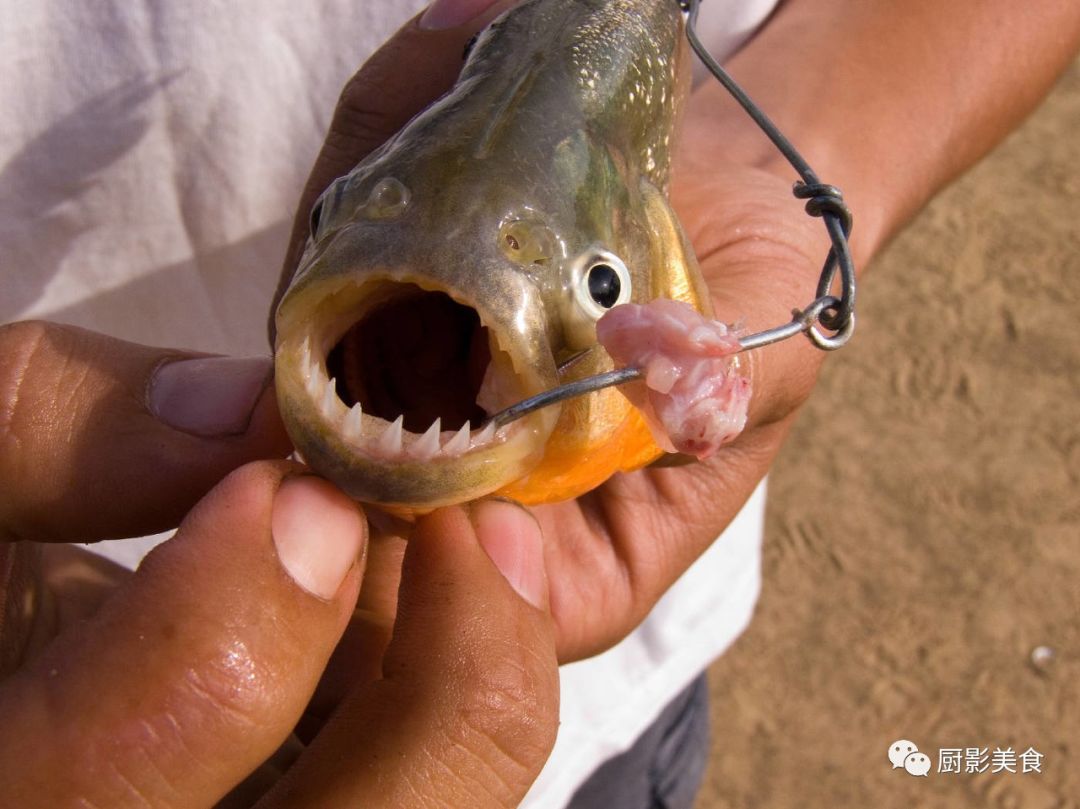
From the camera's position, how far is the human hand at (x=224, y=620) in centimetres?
114

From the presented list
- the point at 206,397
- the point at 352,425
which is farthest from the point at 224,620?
the point at 206,397

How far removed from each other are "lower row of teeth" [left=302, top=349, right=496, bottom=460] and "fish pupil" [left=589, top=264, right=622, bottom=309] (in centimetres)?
24

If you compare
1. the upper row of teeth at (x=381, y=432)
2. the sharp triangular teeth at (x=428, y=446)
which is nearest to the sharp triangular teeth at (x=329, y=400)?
the upper row of teeth at (x=381, y=432)

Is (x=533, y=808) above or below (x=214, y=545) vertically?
below

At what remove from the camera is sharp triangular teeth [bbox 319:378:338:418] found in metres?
1.18

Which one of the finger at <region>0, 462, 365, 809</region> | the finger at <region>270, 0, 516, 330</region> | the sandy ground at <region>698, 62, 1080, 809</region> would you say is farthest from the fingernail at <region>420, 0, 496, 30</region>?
the sandy ground at <region>698, 62, 1080, 809</region>

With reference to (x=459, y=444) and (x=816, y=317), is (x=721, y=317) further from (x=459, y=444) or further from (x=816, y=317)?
(x=459, y=444)

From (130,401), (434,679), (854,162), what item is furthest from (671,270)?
(854,162)

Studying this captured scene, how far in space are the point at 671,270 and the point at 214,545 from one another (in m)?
A: 0.73

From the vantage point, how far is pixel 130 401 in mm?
1456

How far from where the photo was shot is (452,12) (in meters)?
1.82

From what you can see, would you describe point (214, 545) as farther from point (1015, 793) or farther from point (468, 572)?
point (1015, 793)

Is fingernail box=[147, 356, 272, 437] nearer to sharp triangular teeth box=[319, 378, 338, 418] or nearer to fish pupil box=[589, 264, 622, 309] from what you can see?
sharp triangular teeth box=[319, 378, 338, 418]

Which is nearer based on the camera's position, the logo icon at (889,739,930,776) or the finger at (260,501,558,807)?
the finger at (260,501,558,807)
